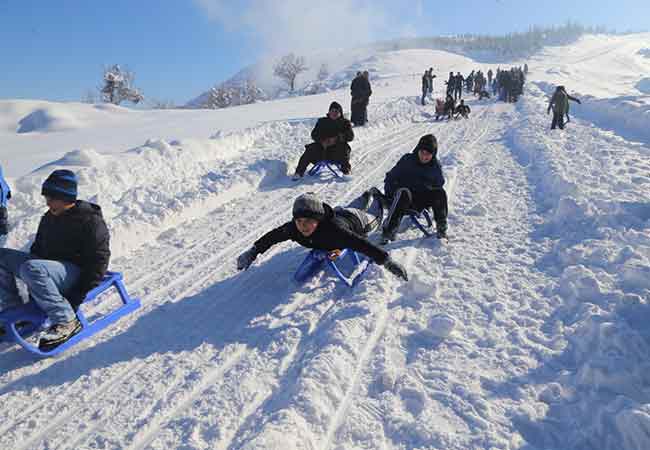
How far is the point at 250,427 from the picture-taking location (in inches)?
92.1

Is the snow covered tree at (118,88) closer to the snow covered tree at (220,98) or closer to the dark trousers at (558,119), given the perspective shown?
the snow covered tree at (220,98)

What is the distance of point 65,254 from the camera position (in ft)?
10.6

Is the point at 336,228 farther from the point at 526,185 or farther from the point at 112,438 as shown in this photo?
the point at 526,185

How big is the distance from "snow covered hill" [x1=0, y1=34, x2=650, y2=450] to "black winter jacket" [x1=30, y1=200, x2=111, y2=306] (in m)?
0.49

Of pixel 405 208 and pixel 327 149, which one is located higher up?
pixel 327 149

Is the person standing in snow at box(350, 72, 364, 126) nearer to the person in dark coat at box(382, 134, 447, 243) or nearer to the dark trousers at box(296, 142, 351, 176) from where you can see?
the dark trousers at box(296, 142, 351, 176)

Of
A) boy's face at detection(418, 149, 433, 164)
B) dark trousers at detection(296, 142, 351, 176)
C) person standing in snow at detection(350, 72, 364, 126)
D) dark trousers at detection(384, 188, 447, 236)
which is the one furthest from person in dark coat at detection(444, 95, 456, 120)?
dark trousers at detection(384, 188, 447, 236)

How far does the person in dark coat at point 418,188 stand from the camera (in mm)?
4875

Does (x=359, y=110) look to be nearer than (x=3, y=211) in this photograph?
No

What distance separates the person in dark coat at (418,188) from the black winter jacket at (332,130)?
128 inches

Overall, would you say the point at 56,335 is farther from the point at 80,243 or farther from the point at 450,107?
the point at 450,107

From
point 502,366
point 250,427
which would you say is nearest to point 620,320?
point 502,366

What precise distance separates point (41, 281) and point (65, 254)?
35cm

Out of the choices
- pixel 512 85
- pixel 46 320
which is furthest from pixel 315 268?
pixel 512 85
